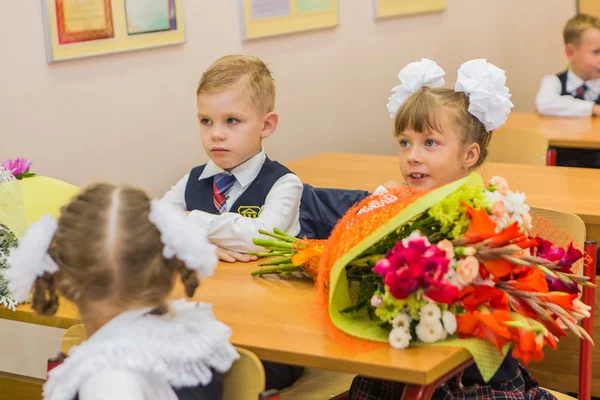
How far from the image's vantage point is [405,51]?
460 cm

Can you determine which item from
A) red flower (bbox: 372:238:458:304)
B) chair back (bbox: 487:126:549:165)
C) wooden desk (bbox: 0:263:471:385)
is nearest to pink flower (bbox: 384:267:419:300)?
red flower (bbox: 372:238:458:304)

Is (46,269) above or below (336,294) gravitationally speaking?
above

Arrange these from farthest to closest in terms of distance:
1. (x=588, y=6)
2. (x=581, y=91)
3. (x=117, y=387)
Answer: (x=588, y=6), (x=581, y=91), (x=117, y=387)

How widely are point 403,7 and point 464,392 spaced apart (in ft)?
9.55

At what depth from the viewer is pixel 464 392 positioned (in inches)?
76.5

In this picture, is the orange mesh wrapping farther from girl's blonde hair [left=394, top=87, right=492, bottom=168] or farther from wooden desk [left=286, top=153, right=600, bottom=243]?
wooden desk [left=286, top=153, right=600, bottom=243]

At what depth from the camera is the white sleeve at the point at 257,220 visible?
2.35m

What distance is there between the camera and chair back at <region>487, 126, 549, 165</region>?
3.57 metres

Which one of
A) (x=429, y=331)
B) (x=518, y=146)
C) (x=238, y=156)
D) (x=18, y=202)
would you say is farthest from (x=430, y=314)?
(x=518, y=146)

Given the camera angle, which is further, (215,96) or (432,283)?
(215,96)

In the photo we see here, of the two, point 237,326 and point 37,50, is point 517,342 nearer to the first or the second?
point 237,326

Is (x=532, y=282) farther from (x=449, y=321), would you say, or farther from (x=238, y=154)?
(x=238, y=154)

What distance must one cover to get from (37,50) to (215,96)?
619 mm

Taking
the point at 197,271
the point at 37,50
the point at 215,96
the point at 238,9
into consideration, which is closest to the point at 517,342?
the point at 197,271
